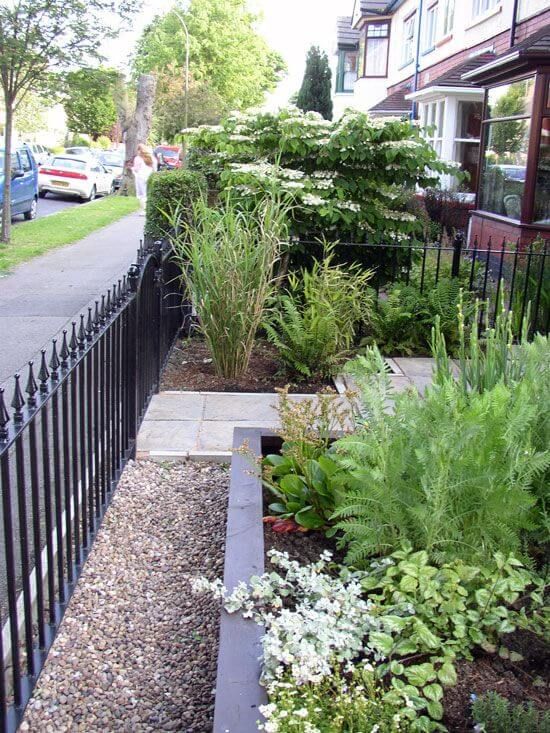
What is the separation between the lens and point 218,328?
6.42m

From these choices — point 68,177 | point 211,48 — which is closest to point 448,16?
point 68,177

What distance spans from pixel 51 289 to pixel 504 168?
798cm

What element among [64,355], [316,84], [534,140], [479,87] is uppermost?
[316,84]

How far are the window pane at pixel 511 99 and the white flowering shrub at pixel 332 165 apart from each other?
6045mm

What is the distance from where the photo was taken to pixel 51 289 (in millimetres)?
11945

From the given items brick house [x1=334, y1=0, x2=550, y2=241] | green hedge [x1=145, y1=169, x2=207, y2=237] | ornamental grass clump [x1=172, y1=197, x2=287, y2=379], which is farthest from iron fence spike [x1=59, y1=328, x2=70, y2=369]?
brick house [x1=334, y1=0, x2=550, y2=241]

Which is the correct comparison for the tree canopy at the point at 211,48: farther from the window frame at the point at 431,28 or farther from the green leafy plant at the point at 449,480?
the green leafy plant at the point at 449,480

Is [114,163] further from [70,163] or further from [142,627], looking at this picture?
[142,627]

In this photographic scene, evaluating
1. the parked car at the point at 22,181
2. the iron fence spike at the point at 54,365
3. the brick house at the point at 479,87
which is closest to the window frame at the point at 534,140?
the brick house at the point at 479,87

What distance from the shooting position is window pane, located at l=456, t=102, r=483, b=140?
65.8 feet

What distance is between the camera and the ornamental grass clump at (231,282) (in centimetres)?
624

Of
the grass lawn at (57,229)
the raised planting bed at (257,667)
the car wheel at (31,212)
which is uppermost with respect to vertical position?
the raised planting bed at (257,667)

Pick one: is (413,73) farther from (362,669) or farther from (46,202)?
Answer: (362,669)

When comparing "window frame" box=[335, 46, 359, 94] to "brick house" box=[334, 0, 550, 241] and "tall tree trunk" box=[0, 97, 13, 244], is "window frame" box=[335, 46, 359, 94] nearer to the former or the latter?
"brick house" box=[334, 0, 550, 241]
